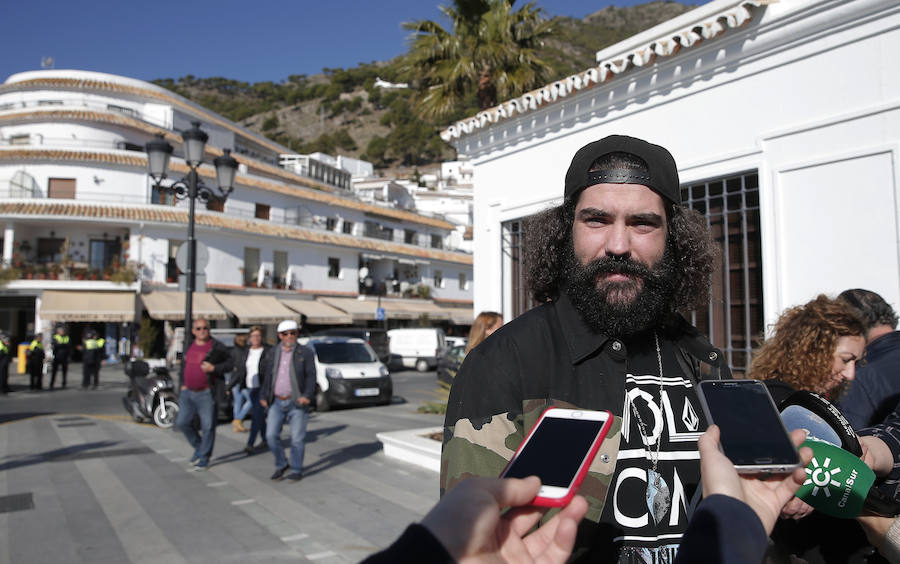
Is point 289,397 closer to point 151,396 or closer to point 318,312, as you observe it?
point 151,396

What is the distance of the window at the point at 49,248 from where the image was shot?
99.9 ft

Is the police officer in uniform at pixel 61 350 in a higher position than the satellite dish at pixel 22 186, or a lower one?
lower

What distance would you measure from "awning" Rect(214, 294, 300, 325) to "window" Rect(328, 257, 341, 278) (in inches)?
223

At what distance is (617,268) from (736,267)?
530 cm

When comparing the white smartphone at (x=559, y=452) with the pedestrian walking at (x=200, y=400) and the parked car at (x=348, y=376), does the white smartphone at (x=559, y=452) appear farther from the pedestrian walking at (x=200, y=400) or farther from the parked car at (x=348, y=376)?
the parked car at (x=348, y=376)

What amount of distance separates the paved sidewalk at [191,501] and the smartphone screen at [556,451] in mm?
4071

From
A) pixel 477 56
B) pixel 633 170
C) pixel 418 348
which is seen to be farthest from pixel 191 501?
pixel 418 348

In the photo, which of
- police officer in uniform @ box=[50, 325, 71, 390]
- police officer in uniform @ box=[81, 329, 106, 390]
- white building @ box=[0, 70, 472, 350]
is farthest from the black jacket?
white building @ box=[0, 70, 472, 350]

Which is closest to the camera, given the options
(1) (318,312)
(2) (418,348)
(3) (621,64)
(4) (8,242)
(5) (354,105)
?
(3) (621,64)

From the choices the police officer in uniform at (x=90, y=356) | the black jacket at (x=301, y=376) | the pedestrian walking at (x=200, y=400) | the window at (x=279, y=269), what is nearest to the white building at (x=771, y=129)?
the black jacket at (x=301, y=376)

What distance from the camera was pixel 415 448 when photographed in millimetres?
7863

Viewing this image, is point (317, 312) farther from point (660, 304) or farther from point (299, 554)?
point (660, 304)

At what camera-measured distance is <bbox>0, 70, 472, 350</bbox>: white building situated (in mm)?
29016

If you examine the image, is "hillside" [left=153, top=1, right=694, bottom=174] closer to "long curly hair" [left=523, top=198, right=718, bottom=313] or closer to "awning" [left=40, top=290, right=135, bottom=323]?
"awning" [left=40, top=290, right=135, bottom=323]
